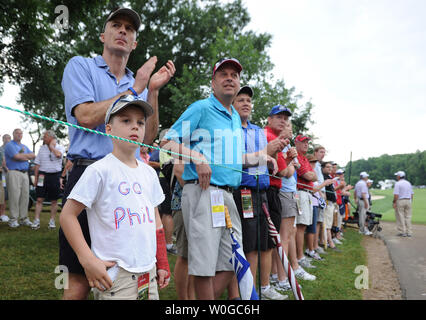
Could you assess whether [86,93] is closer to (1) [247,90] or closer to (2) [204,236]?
(2) [204,236]

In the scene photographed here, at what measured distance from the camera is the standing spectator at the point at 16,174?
6.62 metres

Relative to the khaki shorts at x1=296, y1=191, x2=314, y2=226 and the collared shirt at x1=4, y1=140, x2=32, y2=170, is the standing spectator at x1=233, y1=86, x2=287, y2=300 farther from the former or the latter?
the collared shirt at x1=4, y1=140, x2=32, y2=170

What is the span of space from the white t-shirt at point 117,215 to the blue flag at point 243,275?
0.84 m

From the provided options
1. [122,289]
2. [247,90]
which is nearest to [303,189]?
[247,90]

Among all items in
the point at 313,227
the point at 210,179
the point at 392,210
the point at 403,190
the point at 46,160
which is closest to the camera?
the point at 210,179

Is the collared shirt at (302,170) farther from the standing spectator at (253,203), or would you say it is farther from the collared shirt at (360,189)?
the collared shirt at (360,189)

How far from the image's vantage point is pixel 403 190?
1147cm

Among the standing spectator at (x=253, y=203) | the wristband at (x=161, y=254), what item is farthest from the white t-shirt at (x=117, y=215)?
the standing spectator at (x=253, y=203)

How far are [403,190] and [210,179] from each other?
11.4 metres

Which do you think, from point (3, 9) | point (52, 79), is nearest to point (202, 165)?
point (3, 9)

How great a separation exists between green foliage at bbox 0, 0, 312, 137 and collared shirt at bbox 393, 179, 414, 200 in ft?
20.1

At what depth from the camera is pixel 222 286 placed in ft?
8.23

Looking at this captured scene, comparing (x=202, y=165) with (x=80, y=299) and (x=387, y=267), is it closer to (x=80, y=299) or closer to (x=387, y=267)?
(x=80, y=299)
